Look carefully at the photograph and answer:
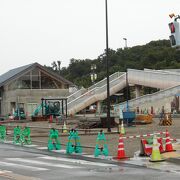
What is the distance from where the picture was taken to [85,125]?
119ft

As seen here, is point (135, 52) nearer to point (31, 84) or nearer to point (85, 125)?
point (31, 84)

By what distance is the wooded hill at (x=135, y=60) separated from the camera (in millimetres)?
108125

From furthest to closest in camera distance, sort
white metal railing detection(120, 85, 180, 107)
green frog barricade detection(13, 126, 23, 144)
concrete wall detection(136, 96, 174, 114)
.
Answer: concrete wall detection(136, 96, 174, 114) < white metal railing detection(120, 85, 180, 107) < green frog barricade detection(13, 126, 23, 144)

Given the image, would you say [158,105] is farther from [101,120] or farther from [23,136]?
[23,136]

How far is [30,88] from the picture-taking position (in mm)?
68938

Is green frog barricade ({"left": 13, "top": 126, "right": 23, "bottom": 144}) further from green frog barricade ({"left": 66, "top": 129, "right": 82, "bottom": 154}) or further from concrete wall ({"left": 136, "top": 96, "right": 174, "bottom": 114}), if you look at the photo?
concrete wall ({"left": 136, "top": 96, "right": 174, "bottom": 114})

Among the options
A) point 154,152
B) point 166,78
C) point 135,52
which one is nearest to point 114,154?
point 154,152

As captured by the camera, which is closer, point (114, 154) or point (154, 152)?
point (154, 152)

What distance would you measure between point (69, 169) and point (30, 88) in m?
55.2

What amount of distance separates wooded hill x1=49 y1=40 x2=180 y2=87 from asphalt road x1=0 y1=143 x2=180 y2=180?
74252 millimetres

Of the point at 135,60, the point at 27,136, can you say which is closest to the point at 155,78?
the point at 27,136

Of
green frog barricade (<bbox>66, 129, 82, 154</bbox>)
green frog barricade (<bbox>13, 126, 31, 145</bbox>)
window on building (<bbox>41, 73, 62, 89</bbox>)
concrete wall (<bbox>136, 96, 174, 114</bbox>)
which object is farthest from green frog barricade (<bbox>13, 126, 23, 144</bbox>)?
window on building (<bbox>41, 73, 62, 89</bbox>)

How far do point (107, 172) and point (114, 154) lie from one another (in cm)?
540

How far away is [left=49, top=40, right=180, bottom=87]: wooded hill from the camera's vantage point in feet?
355
